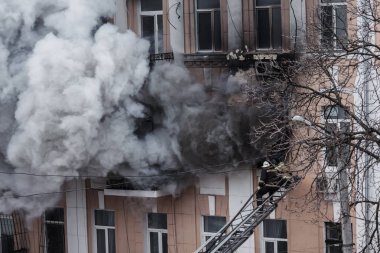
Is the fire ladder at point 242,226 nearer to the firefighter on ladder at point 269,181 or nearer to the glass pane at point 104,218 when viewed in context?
the firefighter on ladder at point 269,181

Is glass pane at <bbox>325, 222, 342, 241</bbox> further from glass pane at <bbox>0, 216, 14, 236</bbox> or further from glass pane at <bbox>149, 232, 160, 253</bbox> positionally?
glass pane at <bbox>0, 216, 14, 236</bbox>

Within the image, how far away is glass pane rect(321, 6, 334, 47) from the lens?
16.1m

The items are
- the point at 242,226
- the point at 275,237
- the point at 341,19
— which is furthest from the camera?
the point at 275,237

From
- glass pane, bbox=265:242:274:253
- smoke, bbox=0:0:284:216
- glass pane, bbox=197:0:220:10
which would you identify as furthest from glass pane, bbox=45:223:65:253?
glass pane, bbox=197:0:220:10

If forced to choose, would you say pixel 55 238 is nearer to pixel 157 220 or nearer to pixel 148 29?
pixel 157 220

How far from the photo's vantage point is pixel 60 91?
19.1 meters

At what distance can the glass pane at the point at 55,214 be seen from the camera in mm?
21766

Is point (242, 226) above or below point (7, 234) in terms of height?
above

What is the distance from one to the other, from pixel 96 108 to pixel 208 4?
3664 mm

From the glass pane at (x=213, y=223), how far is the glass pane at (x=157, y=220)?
1.14 meters

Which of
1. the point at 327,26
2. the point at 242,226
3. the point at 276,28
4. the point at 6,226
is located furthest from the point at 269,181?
the point at 6,226

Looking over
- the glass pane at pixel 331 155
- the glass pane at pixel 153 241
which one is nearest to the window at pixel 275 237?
the glass pane at pixel 153 241

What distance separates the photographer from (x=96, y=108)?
749 inches

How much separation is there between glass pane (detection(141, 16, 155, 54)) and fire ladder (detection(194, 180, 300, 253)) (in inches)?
183
